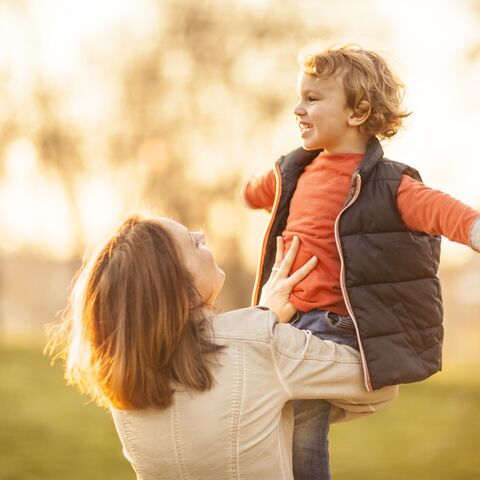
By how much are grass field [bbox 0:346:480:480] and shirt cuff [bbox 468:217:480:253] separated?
22.8 ft

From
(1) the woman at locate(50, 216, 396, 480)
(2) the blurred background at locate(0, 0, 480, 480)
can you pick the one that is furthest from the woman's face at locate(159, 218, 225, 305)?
(2) the blurred background at locate(0, 0, 480, 480)

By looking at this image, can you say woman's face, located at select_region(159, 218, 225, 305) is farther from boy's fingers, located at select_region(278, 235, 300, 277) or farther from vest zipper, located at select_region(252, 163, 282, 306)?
vest zipper, located at select_region(252, 163, 282, 306)

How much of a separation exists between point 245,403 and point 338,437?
28.4 feet

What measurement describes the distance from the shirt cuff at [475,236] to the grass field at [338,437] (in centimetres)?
695

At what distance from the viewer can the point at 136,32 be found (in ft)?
57.2

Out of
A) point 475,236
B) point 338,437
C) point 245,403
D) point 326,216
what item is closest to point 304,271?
point 326,216

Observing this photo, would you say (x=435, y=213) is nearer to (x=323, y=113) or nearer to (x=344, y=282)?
(x=344, y=282)

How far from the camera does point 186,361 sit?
8.53 ft

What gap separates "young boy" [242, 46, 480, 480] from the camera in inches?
107

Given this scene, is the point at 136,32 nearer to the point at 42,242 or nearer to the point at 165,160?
the point at 165,160

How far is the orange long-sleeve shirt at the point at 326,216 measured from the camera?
2678 millimetres

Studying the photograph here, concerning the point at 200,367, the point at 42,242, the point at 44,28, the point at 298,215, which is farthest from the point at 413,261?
the point at 42,242

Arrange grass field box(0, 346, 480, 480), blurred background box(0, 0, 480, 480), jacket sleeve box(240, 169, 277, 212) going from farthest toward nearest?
blurred background box(0, 0, 480, 480) < grass field box(0, 346, 480, 480) < jacket sleeve box(240, 169, 277, 212)

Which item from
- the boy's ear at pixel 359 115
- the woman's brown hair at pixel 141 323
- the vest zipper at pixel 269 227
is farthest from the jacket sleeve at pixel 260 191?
the woman's brown hair at pixel 141 323
